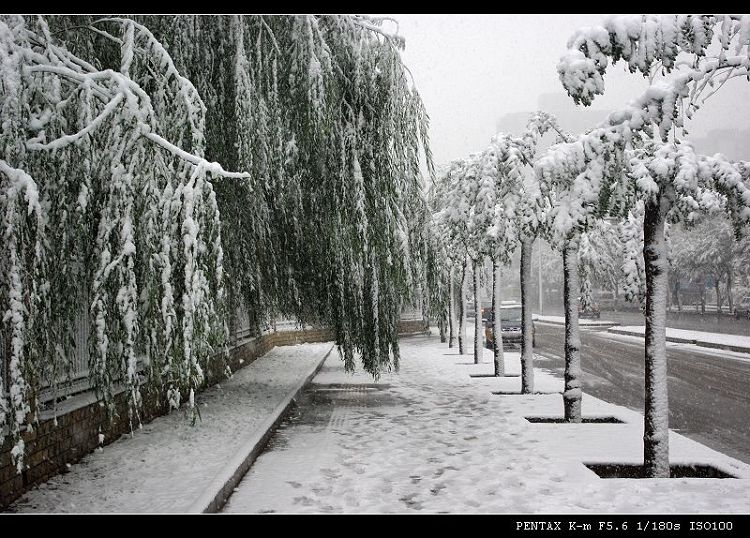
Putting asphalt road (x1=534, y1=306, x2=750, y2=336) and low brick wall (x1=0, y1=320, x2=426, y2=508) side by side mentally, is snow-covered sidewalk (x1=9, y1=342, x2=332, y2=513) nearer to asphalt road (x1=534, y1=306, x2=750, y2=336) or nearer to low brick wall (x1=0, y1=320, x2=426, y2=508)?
low brick wall (x1=0, y1=320, x2=426, y2=508)

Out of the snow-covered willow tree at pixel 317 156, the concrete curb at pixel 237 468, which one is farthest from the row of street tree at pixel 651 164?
the concrete curb at pixel 237 468

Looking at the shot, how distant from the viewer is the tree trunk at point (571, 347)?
10.3 m

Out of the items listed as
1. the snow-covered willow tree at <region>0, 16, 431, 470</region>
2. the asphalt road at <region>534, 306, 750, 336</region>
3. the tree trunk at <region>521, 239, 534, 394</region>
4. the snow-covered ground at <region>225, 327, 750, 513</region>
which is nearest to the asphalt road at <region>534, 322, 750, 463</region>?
→ the snow-covered ground at <region>225, 327, 750, 513</region>

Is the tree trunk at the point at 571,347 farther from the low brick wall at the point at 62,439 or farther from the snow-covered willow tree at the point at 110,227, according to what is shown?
the snow-covered willow tree at the point at 110,227

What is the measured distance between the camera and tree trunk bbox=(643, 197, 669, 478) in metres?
7.11

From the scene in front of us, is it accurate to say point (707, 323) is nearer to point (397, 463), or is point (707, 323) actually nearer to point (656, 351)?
point (656, 351)

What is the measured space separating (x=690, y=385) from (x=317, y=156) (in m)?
10.9

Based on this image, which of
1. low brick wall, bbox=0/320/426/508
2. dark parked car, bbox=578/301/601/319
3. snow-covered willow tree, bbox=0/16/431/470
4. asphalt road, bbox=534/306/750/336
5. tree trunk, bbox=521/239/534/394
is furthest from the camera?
dark parked car, bbox=578/301/601/319

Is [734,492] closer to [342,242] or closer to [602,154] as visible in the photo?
[602,154]

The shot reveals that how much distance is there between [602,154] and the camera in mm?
7016

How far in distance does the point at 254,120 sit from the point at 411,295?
3.55 meters

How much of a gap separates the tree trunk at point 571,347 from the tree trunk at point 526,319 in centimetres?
199

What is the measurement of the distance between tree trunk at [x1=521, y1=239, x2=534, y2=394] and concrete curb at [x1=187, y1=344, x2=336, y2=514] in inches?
178

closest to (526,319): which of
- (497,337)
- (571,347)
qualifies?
(571,347)
